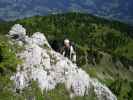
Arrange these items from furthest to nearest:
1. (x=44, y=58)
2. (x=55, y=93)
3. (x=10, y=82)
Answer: (x=44, y=58) < (x=55, y=93) < (x=10, y=82)

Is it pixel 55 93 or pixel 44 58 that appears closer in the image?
pixel 55 93

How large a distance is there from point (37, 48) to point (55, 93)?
11.4 m

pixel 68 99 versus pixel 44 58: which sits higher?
pixel 44 58

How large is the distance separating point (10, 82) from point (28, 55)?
916 centimetres

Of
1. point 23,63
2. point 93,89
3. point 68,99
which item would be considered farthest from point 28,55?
point 93,89

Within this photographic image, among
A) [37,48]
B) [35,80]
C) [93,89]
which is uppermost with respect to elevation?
[37,48]

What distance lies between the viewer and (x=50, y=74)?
2608 inches

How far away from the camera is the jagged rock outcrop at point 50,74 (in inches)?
2474

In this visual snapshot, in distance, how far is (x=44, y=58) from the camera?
227ft

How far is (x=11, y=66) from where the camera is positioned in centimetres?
6162

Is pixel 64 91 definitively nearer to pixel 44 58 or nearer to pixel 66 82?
pixel 66 82

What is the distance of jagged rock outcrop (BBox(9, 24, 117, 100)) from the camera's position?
62831 mm

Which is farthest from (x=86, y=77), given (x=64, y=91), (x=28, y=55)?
(x=28, y=55)

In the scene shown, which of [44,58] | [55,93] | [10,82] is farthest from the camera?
[44,58]
